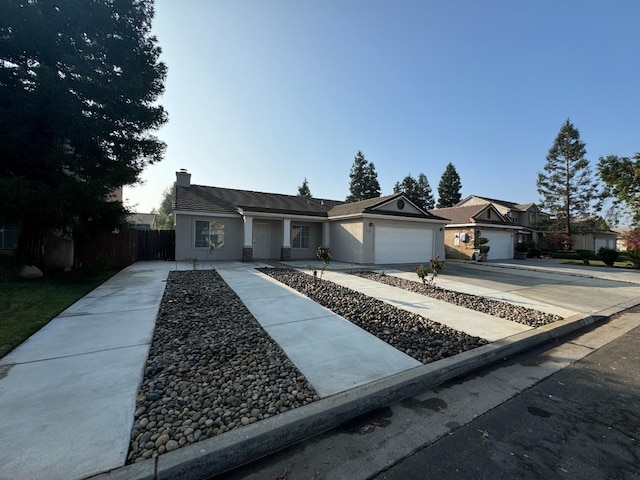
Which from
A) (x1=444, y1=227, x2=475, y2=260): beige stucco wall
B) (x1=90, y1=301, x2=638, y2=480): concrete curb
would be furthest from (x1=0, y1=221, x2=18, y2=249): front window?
(x1=444, y1=227, x2=475, y2=260): beige stucco wall

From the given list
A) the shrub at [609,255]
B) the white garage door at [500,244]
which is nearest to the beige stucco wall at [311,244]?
the white garage door at [500,244]

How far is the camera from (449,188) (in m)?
45.4

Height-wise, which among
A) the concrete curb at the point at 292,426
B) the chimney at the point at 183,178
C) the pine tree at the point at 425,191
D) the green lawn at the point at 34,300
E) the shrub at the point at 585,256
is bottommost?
the concrete curb at the point at 292,426

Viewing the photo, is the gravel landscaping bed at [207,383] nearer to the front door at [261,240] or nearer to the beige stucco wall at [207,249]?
the beige stucco wall at [207,249]

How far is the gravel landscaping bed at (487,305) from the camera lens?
17.5 feet

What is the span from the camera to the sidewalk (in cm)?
192

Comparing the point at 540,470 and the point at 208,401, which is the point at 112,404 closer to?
the point at 208,401

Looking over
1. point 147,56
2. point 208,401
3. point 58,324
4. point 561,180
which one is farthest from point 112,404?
point 561,180

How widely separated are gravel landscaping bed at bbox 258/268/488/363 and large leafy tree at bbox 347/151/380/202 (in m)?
37.3

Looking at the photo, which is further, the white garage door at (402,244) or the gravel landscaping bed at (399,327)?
the white garage door at (402,244)

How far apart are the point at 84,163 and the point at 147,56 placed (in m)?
4.73

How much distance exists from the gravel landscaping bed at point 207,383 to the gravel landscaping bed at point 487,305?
4660 millimetres

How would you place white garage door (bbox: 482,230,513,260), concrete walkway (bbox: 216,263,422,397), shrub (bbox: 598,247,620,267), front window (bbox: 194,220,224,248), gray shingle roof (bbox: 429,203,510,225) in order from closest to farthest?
concrete walkway (bbox: 216,263,422,397)
front window (bbox: 194,220,224,248)
shrub (bbox: 598,247,620,267)
gray shingle roof (bbox: 429,203,510,225)
white garage door (bbox: 482,230,513,260)

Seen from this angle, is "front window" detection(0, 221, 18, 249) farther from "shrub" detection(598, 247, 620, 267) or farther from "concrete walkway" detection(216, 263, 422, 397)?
"shrub" detection(598, 247, 620, 267)
